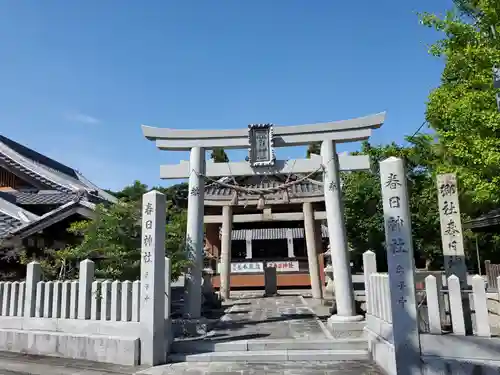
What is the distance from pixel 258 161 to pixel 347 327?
452 cm

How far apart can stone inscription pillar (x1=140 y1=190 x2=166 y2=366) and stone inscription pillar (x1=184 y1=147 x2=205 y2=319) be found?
2065mm

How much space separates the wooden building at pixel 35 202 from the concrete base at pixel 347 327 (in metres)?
7.98

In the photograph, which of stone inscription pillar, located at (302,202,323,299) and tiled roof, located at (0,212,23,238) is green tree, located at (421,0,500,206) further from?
tiled roof, located at (0,212,23,238)

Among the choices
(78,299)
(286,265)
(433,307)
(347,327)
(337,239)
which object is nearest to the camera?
(433,307)

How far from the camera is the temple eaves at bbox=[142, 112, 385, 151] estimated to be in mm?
9969

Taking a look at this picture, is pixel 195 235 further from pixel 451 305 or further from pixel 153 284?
pixel 451 305

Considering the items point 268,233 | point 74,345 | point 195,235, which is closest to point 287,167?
point 195,235

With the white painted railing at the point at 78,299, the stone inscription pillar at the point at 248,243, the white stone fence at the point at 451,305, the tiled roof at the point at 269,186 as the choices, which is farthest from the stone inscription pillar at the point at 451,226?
the stone inscription pillar at the point at 248,243

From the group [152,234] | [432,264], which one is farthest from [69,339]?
[432,264]

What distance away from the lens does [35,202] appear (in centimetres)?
1531

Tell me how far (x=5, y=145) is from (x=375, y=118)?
15.6m

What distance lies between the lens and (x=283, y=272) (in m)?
21.0

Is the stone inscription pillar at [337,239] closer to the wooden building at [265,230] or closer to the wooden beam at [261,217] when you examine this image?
the wooden building at [265,230]

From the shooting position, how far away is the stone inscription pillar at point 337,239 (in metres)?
9.05
